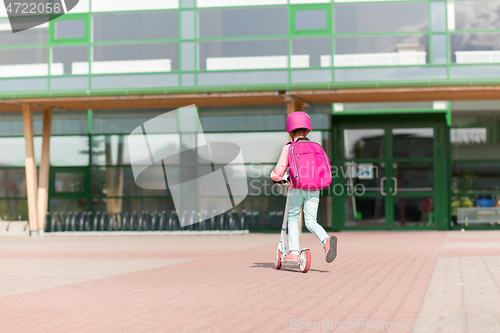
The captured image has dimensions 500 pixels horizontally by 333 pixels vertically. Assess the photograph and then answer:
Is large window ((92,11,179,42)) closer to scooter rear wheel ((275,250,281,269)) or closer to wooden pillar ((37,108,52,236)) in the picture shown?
wooden pillar ((37,108,52,236))

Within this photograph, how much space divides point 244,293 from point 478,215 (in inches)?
521

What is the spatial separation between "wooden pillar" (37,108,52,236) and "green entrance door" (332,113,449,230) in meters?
7.87

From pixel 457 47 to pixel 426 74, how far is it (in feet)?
3.67

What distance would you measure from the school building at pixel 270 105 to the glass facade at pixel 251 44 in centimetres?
3

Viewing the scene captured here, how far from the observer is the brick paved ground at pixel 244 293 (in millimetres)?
4324

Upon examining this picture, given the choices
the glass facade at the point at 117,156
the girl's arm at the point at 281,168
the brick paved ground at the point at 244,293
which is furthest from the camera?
the glass facade at the point at 117,156

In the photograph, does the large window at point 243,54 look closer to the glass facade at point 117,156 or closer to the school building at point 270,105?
the school building at point 270,105

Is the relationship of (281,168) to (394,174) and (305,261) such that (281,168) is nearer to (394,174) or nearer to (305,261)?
(305,261)

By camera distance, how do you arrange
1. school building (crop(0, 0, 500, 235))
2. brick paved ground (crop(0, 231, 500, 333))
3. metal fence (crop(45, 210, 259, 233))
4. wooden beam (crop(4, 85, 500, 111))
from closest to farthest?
brick paved ground (crop(0, 231, 500, 333)) → wooden beam (crop(4, 85, 500, 111)) → school building (crop(0, 0, 500, 235)) → metal fence (crop(45, 210, 259, 233))

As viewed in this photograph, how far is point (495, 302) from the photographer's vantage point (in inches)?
201

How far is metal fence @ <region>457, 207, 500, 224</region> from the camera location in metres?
17.2

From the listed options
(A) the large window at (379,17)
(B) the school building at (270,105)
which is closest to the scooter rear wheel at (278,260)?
(B) the school building at (270,105)

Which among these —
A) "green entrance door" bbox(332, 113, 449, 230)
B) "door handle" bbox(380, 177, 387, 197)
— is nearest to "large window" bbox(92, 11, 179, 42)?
"green entrance door" bbox(332, 113, 449, 230)

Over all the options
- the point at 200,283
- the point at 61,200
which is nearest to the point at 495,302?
the point at 200,283
